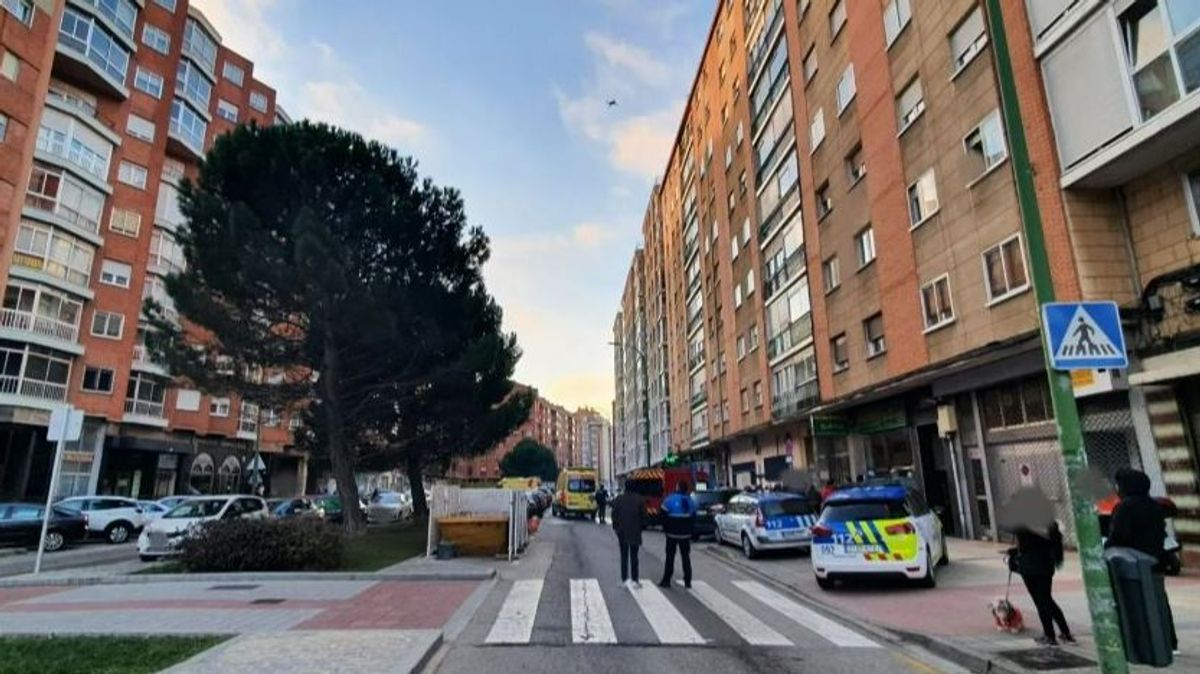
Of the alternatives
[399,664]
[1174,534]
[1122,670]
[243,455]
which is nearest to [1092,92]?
[1174,534]

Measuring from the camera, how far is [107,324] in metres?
35.9

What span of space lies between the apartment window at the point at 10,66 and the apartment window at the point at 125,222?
29.0ft

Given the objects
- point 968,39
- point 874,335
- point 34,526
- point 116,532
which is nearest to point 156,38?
point 116,532

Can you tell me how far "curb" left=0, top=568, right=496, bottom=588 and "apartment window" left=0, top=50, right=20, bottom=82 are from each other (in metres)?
26.5

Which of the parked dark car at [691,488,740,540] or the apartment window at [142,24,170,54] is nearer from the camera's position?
the parked dark car at [691,488,740,540]

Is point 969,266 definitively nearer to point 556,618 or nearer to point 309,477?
point 556,618

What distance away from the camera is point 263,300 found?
70.4ft

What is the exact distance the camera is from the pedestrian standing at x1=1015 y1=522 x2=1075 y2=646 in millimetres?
6762

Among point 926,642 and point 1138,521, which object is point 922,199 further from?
point 1138,521

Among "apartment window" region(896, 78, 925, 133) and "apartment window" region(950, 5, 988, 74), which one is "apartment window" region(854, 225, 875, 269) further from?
"apartment window" region(950, 5, 988, 74)

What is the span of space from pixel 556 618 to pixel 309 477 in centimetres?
5920

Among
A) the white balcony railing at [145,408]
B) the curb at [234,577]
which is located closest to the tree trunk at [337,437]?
the curb at [234,577]

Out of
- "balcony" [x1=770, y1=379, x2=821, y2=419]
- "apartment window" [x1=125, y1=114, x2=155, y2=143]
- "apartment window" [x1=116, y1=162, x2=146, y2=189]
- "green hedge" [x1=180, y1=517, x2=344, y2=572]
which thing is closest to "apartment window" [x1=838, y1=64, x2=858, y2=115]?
"balcony" [x1=770, y1=379, x2=821, y2=419]

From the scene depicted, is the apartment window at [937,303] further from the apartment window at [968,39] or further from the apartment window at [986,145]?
the apartment window at [968,39]
